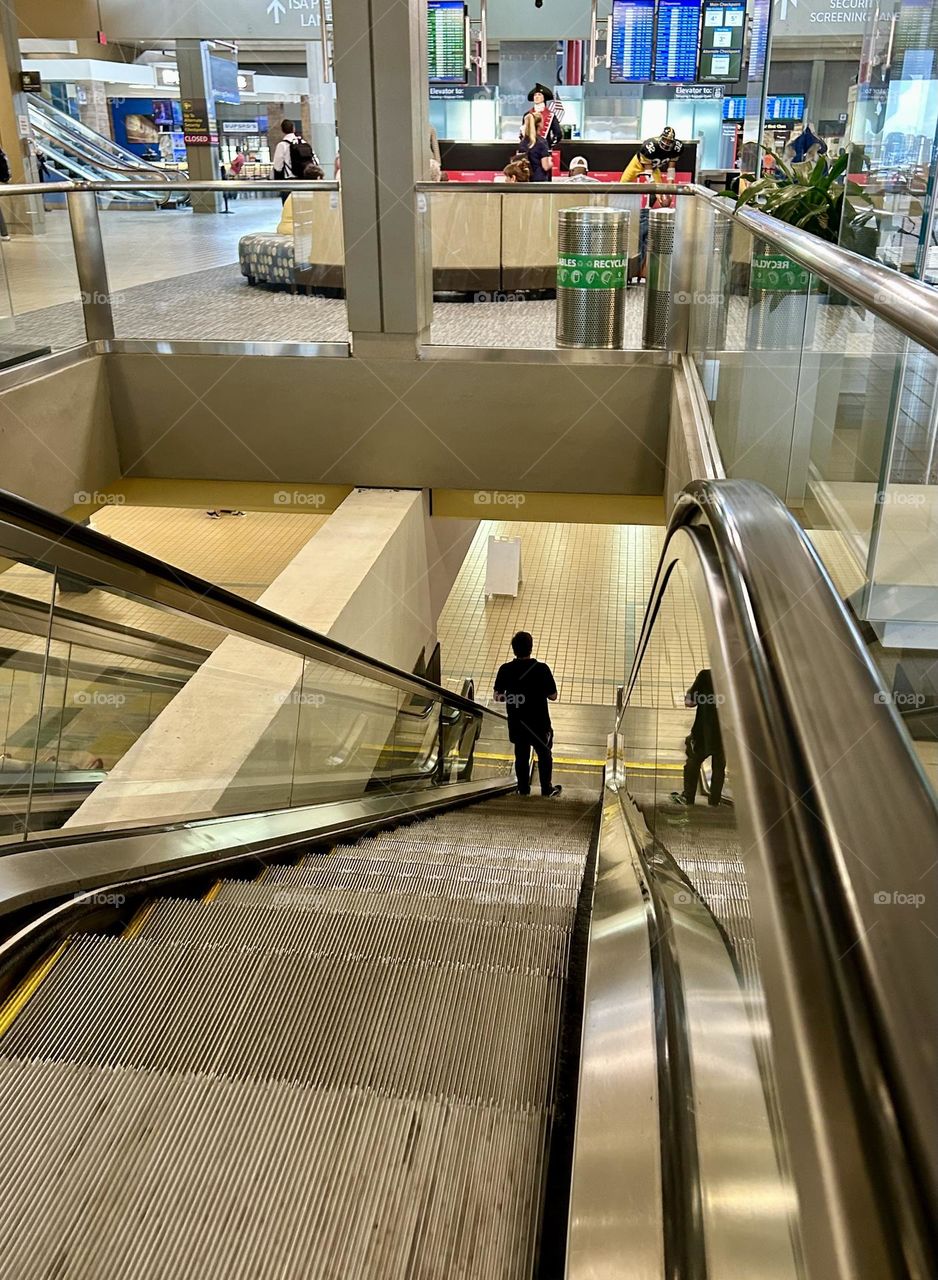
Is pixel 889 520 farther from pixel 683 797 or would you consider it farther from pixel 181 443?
pixel 181 443

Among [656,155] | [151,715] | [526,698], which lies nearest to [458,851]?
[151,715]

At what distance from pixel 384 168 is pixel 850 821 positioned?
25.1ft

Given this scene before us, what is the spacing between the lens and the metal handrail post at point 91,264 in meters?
7.66

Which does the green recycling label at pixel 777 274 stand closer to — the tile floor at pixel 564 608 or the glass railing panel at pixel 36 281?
the glass railing panel at pixel 36 281

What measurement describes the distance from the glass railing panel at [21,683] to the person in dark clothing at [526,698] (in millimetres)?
4464

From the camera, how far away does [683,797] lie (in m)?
2.00

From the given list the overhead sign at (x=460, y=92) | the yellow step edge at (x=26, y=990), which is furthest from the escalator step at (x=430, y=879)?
the overhead sign at (x=460, y=92)

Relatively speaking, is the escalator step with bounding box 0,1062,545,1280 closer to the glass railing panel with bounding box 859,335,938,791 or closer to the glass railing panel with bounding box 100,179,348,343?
the glass railing panel with bounding box 859,335,938,791

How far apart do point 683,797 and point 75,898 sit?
3.99ft

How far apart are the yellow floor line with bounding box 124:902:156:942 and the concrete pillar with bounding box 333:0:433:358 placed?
20.5ft

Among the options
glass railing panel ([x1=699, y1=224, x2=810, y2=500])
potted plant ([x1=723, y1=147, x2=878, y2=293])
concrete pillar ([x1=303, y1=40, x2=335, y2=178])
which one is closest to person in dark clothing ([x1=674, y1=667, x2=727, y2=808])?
glass railing panel ([x1=699, y1=224, x2=810, y2=500])

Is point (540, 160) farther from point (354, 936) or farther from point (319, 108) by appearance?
point (354, 936)

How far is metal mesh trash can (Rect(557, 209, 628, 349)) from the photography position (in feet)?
25.7

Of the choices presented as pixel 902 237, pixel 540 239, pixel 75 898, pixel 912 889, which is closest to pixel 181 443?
pixel 540 239
